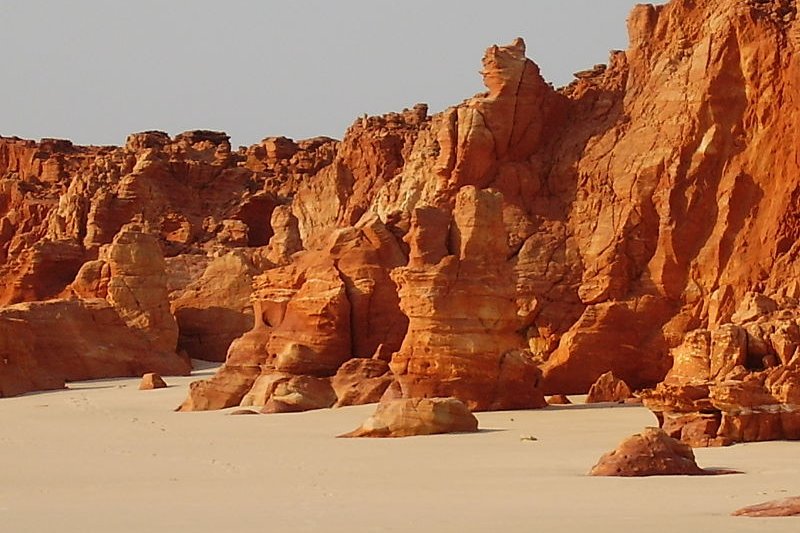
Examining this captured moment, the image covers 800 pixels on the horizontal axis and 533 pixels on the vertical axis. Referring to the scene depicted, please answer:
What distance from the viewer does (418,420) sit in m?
15.9

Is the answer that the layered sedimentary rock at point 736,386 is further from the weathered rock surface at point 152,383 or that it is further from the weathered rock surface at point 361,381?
the weathered rock surface at point 152,383

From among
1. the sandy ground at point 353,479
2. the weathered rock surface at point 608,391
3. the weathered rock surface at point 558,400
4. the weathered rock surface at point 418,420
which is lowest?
the sandy ground at point 353,479

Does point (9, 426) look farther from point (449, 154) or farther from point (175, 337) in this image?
point (175, 337)

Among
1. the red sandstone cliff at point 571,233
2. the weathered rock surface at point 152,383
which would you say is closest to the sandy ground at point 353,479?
the red sandstone cliff at point 571,233

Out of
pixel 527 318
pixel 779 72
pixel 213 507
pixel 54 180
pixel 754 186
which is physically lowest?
pixel 213 507

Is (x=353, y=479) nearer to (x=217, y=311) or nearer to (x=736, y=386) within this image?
(x=736, y=386)

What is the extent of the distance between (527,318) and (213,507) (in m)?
14.1

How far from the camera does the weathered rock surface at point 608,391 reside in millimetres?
20953

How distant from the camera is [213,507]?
9859 millimetres

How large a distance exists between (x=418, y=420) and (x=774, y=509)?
25.7ft

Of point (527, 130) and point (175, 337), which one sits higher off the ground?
point (527, 130)

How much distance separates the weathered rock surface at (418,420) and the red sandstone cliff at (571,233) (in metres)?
3.32

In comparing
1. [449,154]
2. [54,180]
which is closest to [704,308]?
[449,154]

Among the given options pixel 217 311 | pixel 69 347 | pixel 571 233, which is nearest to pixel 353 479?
pixel 571 233
